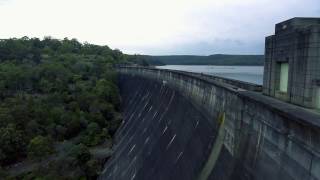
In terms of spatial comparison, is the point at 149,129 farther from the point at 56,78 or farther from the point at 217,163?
the point at 56,78

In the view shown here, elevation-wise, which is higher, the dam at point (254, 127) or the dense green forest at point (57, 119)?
the dam at point (254, 127)

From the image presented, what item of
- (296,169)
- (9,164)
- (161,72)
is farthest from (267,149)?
(9,164)

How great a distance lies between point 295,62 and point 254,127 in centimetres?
182

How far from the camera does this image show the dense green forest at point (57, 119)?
35.6 meters

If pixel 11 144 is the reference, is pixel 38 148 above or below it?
above

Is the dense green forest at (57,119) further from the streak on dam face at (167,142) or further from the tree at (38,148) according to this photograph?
the streak on dam face at (167,142)

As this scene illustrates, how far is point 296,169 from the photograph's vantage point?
21.3 ft

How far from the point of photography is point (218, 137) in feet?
39.4

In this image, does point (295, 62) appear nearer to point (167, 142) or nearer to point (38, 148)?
point (167, 142)

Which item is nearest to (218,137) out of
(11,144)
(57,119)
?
(11,144)

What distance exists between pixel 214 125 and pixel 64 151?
28.5 meters

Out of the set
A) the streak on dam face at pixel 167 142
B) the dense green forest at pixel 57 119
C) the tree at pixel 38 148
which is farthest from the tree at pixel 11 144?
the streak on dam face at pixel 167 142

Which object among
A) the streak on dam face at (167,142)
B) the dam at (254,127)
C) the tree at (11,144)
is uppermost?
the dam at (254,127)

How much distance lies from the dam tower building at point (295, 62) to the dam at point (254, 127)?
0.02 metres
